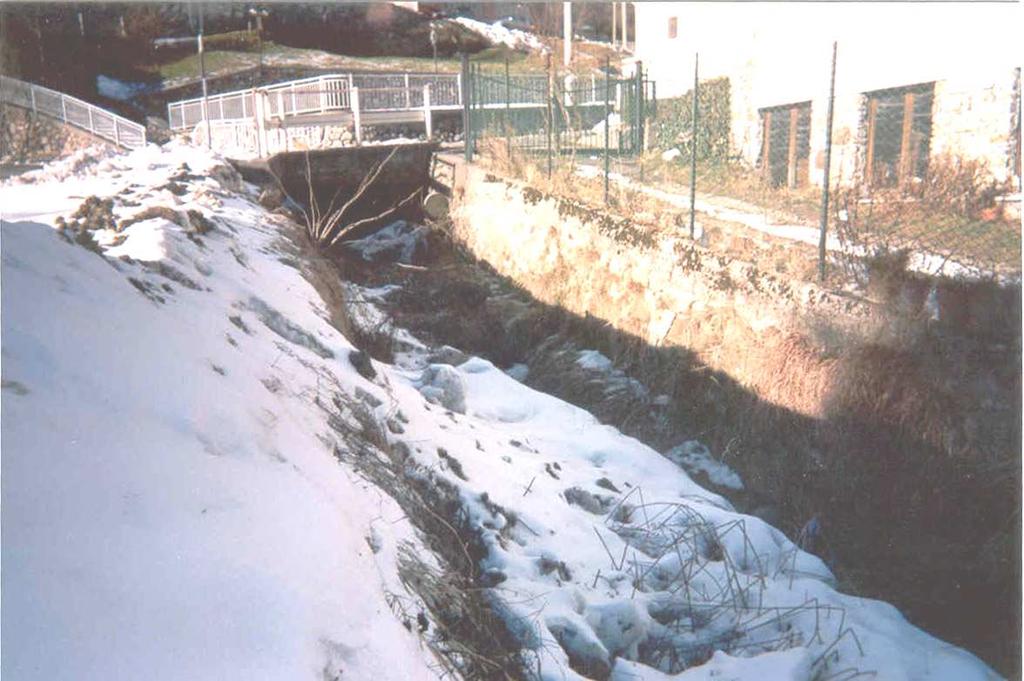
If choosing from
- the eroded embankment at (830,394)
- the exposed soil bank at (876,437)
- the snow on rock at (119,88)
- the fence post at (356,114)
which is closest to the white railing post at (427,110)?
the fence post at (356,114)

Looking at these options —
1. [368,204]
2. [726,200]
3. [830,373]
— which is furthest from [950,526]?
[368,204]

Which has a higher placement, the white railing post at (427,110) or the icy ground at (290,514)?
the white railing post at (427,110)

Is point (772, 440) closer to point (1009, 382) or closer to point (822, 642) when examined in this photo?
point (1009, 382)

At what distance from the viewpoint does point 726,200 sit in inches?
388

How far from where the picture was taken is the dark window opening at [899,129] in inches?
366

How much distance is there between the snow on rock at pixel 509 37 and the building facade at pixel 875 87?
3.96 m

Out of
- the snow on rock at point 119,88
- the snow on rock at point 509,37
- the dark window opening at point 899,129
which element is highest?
the snow on rock at point 509,37

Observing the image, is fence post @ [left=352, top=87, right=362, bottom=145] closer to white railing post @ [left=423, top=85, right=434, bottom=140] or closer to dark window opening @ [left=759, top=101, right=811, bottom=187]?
white railing post @ [left=423, top=85, right=434, bottom=140]

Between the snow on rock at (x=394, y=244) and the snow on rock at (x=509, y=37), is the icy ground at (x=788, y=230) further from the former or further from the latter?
the snow on rock at (x=509, y=37)

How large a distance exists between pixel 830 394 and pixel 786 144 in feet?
23.6

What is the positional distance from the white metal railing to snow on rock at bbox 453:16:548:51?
30.0ft

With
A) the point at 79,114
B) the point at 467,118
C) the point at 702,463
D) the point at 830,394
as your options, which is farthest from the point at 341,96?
the point at 830,394

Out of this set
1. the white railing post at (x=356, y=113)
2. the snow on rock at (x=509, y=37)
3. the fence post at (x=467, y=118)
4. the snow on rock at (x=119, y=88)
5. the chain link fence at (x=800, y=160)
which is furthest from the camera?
the snow on rock at (x=119, y=88)

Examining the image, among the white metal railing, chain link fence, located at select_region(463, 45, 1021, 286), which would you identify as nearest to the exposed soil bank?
chain link fence, located at select_region(463, 45, 1021, 286)
